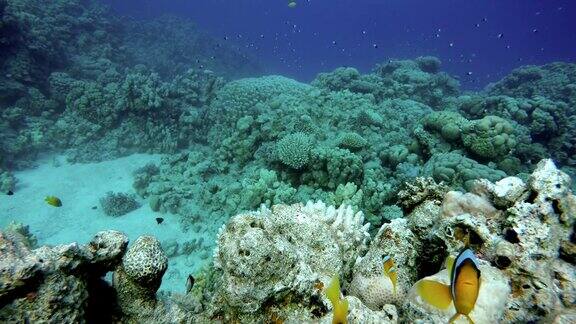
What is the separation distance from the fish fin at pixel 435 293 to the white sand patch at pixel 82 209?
5.90 metres

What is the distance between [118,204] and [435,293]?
9.24 m

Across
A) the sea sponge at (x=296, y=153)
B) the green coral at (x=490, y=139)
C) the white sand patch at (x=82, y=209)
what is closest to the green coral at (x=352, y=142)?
the sea sponge at (x=296, y=153)

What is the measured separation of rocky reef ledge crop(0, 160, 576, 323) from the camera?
2.48 meters

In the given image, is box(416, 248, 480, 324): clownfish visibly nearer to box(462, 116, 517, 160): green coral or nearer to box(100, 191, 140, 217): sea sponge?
box(462, 116, 517, 160): green coral

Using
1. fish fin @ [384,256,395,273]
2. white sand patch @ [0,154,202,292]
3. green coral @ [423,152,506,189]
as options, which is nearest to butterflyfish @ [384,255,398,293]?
fish fin @ [384,256,395,273]

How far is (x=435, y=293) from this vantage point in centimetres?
228

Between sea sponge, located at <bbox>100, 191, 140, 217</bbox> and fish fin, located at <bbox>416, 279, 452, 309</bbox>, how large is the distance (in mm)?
8938

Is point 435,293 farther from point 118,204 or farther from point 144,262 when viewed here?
point 118,204

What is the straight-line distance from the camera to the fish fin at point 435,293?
218 cm

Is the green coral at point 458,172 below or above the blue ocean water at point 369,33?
below

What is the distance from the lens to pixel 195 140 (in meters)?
12.8

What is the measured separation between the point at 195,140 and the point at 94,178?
364 centimetres

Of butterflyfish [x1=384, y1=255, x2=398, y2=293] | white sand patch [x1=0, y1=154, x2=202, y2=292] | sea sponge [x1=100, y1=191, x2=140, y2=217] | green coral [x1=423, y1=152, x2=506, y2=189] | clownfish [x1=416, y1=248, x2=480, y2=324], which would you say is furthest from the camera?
sea sponge [x1=100, y1=191, x2=140, y2=217]

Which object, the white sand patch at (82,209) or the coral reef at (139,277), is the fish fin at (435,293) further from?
the white sand patch at (82,209)
